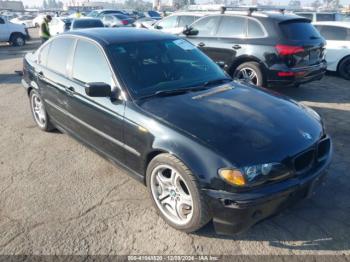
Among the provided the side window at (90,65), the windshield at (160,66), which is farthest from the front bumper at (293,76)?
the side window at (90,65)

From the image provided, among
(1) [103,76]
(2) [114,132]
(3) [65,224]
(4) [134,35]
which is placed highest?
(4) [134,35]

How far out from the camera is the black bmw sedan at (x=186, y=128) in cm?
255

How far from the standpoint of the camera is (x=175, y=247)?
280 centimetres

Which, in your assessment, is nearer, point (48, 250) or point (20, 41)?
point (48, 250)

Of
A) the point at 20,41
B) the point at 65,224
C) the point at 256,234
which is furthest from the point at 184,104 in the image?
the point at 20,41

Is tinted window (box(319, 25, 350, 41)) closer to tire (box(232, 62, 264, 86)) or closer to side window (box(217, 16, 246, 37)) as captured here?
side window (box(217, 16, 246, 37))

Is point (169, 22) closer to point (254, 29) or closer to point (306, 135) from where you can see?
point (254, 29)

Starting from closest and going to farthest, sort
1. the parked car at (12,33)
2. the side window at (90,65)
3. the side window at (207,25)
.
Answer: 1. the side window at (90,65)
2. the side window at (207,25)
3. the parked car at (12,33)

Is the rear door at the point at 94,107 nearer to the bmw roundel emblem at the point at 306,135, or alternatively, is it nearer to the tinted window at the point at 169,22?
the bmw roundel emblem at the point at 306,135

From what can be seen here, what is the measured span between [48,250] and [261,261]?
5.92 feet

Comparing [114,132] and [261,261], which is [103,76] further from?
[261,261]

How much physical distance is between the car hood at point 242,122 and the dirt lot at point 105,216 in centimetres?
81

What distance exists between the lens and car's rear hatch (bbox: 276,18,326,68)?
21.0 feet

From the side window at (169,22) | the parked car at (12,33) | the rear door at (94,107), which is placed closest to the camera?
the rear door at (94,107)
